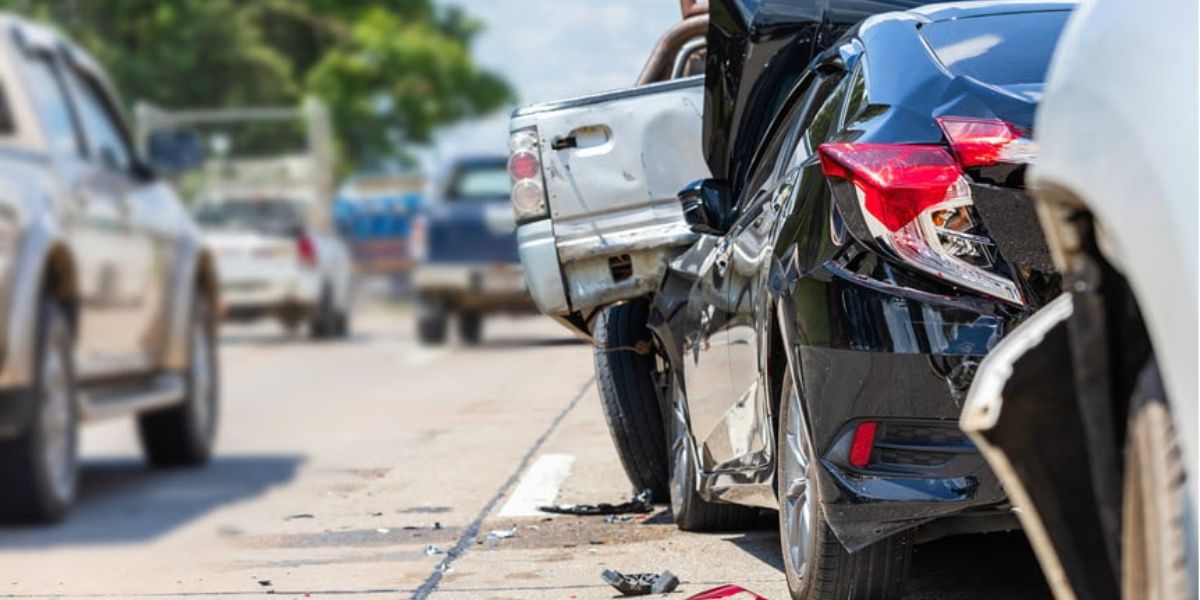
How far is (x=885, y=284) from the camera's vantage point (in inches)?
196

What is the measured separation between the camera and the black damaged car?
4.91 metres

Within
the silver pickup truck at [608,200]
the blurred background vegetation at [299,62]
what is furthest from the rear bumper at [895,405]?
the blurred background vegetation at [299,62]

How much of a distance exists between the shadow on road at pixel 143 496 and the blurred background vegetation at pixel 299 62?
38360mm

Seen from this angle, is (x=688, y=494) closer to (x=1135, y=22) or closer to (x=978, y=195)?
(x=978, y=195)

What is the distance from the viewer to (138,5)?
176 ft

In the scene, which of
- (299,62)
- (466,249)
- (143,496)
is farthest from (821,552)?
(299,62)

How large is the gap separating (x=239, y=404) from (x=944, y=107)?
12.3m

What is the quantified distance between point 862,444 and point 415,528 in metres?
3.05

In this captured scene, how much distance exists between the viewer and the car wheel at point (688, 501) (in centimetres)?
706

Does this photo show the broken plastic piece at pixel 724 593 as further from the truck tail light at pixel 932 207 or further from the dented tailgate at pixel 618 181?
the dented tailgate at pixel 618 181

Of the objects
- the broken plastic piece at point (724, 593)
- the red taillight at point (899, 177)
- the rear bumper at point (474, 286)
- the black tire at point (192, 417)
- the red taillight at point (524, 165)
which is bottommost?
the rear bumper at point (474, 286)

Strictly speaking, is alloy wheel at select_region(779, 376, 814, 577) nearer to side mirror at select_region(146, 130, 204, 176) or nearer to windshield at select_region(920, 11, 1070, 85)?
windshield at select_region(920, 11, 1070, 85)

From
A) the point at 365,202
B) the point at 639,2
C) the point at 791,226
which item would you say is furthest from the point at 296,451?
the point at 365,202

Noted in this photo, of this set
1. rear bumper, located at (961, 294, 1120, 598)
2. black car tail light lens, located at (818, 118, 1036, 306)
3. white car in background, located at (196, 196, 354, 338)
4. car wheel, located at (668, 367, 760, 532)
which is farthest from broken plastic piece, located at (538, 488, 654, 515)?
white car in background, located at (196, 196, 354, 338)
